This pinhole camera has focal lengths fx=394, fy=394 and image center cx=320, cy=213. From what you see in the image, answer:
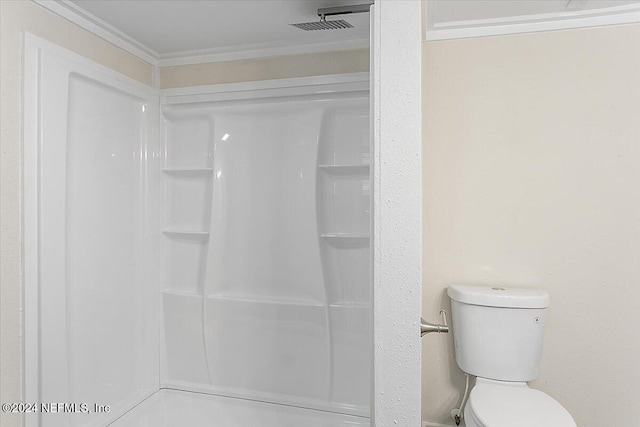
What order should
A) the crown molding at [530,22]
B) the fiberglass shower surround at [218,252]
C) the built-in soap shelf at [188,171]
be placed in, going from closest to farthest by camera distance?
the crown molding at [530,22] < the fiberglass shower surround at [218,252] < the built-in soap shelf at [188,171]

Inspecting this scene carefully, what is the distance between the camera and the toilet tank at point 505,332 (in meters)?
1.68

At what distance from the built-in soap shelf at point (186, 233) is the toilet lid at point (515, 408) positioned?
1649 millimetres

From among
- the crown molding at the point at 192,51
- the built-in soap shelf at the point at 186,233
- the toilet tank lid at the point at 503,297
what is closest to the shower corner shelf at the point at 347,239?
the toilet tank lid at the point at 503,297

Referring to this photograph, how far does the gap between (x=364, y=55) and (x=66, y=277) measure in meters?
1.82

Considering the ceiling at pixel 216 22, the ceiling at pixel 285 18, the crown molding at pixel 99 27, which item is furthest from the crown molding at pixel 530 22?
the crown molding at pixel 99 27

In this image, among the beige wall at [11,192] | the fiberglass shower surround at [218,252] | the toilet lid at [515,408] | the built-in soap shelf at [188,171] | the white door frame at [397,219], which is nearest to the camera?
the white door frame at [397,219]

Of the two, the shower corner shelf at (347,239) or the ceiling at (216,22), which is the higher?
the ceiling at (216,22)

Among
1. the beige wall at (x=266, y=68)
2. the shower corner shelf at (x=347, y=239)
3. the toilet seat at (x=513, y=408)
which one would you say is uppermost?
the beige wall at (x=266, y=68)

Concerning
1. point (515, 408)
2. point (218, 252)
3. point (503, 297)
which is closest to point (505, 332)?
point (503, 297)

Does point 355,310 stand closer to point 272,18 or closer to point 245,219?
point 245,219

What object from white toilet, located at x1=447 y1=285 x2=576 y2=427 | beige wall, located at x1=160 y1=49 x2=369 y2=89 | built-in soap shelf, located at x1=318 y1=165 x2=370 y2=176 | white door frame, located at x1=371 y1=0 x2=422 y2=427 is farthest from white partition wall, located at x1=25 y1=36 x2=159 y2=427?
white toilet, located at x1=447 y1=285 x2=576 y2=427

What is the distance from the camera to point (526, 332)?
168 cm

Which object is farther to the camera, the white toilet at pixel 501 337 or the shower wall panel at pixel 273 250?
the shower wall panel at pixel 273 250

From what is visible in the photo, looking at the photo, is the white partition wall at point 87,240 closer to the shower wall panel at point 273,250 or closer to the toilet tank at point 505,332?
the shower wall panel at point 273,250
